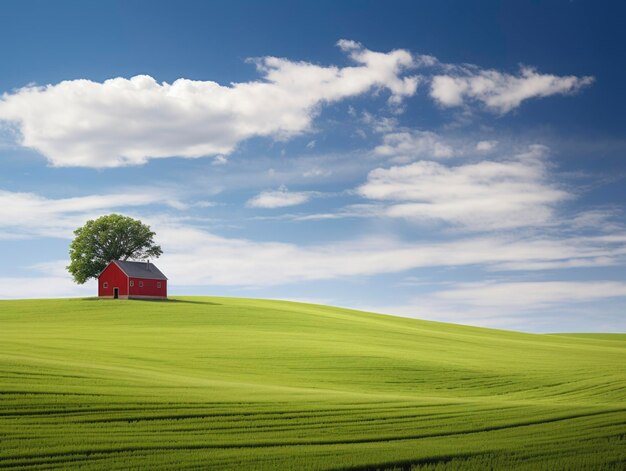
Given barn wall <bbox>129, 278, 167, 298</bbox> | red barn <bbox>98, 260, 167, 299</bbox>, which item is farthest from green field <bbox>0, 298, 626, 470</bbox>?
barn wall <bbox>129, 278, 167, 298</bbox>

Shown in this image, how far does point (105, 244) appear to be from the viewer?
83562 millimetres

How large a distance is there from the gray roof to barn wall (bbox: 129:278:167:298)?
0.47 m

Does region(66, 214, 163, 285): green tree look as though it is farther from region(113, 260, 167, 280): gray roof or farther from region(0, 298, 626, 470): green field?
region(0, 298, 626, 470): green field

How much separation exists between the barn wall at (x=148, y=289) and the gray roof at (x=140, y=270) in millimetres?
468

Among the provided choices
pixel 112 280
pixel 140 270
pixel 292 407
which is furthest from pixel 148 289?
pixel 292 407

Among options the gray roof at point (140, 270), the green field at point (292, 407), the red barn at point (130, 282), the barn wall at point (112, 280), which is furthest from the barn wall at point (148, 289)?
the green field at point (292, 407)

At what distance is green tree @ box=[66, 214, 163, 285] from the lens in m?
82.1

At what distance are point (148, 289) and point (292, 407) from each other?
6214 centimetres

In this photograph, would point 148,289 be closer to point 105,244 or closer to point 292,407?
point 105,244

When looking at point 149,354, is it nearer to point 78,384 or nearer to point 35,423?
point 78,384

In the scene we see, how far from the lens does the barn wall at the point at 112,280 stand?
253 feet

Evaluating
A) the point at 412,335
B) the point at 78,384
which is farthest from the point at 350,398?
the point at 412,335

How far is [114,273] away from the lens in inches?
3083

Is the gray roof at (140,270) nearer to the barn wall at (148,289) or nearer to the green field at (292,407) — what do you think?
the barn wall at (148,289)
